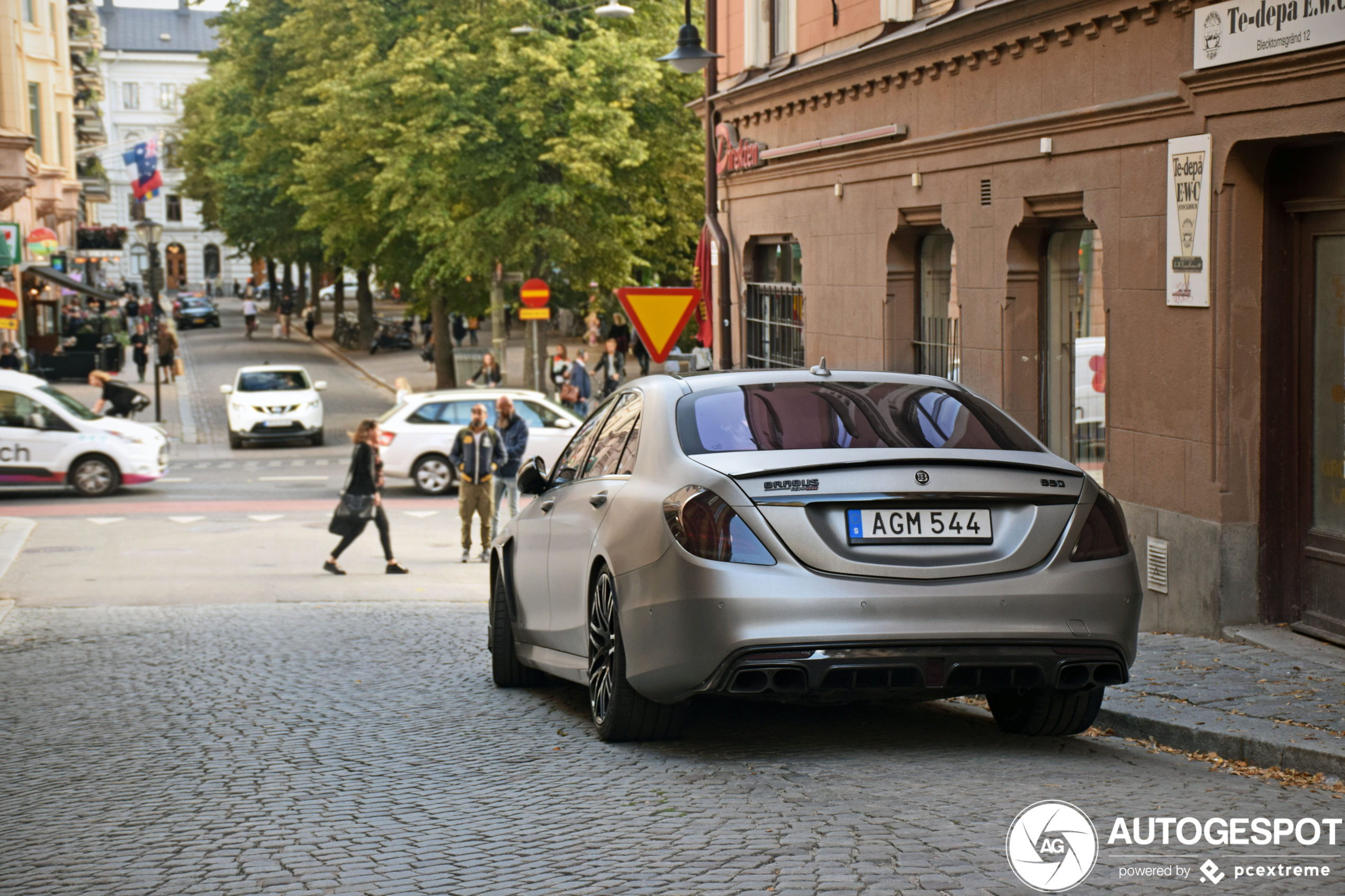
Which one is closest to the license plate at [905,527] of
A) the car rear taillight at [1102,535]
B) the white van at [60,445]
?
the car rear taillight at [1102,535]

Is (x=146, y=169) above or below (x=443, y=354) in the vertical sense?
above

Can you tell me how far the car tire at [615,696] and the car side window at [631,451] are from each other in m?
0.42

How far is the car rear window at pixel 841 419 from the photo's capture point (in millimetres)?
6059

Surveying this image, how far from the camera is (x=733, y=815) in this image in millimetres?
5070

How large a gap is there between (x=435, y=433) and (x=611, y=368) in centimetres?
1371

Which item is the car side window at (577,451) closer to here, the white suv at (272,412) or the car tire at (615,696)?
the car tire at (615,696)

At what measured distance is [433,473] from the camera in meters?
26.5

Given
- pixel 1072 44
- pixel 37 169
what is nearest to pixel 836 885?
pixel 1072 44

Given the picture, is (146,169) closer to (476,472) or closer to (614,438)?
(476,472)

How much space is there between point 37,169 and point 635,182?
66.1 ft

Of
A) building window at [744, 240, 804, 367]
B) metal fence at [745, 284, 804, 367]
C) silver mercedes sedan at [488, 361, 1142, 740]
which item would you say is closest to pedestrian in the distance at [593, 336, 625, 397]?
metal fence at [745, 284, 804, 367]

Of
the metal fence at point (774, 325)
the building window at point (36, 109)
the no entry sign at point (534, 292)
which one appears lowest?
the metal fence at point (774, 325)

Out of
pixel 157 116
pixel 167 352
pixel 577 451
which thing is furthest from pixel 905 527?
pixel 157 116

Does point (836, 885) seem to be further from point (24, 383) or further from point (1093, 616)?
point (24, 383)
